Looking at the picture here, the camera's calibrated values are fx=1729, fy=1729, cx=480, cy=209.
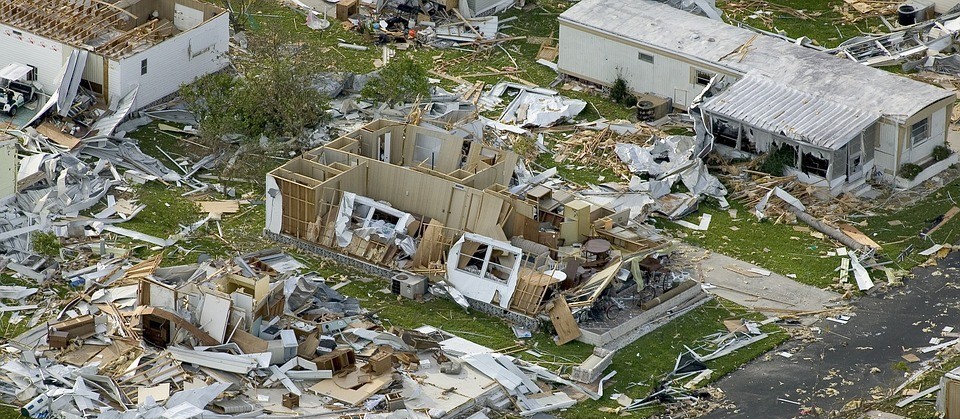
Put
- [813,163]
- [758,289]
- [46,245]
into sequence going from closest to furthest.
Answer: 1. [46,245]
2. [758,289]
3. [813,163]

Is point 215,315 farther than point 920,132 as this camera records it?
No

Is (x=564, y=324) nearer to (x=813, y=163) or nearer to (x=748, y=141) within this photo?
(x=813, y=163)

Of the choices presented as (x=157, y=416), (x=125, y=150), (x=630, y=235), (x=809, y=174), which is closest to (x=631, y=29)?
(x=809, y=174)


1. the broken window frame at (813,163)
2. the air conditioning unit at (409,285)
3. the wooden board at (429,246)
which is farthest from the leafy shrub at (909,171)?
the air conditioning unit at (409,285)

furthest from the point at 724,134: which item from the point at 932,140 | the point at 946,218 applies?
the point at 946,218

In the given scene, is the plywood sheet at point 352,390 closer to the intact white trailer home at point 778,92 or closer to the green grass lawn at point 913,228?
the green grass lawn at point 913,228

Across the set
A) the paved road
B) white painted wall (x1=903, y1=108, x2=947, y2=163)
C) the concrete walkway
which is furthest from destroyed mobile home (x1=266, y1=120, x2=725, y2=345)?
white painted wall (x1=903, y1=108, x2=947, y2=163)
